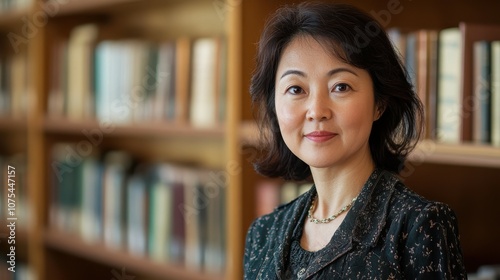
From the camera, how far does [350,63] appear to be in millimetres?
938

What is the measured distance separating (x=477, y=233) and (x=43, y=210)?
1687 mm

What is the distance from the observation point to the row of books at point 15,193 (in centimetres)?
289

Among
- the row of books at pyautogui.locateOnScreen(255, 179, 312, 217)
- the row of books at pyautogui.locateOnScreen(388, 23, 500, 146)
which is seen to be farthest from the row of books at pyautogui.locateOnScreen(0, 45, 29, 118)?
the row of books at pyautogui.locateOnScreen(388, 23, 500, 146)

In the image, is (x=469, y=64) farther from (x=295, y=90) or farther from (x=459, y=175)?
(x=295, y=90)

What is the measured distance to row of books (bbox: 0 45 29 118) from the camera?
9.89 feet

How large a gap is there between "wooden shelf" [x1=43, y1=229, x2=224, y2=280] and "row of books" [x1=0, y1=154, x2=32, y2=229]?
230 millimetres

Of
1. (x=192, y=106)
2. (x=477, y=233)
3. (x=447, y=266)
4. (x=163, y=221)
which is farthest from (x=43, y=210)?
(x=447, y=266)

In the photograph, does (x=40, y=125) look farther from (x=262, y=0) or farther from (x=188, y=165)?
(x=262, y=0)

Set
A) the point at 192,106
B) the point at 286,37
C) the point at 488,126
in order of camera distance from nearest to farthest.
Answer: the point at 286,37
the point at 488,126
the point at 192,106

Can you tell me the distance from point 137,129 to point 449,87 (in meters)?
1.12

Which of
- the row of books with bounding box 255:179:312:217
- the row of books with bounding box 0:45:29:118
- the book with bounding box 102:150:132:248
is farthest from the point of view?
the row of books with bounding box 0:45:29:118

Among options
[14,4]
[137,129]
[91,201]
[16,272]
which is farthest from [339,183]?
[16,272]

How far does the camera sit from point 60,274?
279cm

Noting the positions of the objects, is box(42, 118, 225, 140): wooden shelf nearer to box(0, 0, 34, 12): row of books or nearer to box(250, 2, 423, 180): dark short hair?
box(0, 0, 34, 12): row of books
